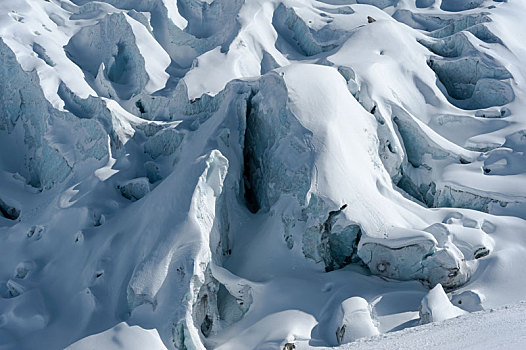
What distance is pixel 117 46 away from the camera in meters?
12.1

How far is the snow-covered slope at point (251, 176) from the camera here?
7.26m

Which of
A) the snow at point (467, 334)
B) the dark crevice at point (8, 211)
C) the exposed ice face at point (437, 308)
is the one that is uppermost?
the snow at point (467, 334)

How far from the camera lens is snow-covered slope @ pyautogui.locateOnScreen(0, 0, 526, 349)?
726cm

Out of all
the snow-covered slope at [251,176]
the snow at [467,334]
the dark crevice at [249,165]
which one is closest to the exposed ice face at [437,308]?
the snow-covered slope at [251,176]

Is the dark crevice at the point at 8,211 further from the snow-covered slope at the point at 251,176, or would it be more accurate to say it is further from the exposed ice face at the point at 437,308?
the exposed ice face at the point at 437,308

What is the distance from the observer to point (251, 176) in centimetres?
921

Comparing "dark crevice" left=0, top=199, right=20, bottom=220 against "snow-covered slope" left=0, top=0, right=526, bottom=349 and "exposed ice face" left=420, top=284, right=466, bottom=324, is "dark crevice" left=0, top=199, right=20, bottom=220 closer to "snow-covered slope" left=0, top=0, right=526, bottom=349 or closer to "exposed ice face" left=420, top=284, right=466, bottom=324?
"snow-covered slope" left=0, top=0, right=526, bottom=349

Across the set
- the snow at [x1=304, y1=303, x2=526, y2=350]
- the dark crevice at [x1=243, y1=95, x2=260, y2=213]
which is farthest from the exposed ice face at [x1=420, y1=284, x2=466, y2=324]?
the dark crevice at [x1=243, y1=95, x2=260, y2=213]

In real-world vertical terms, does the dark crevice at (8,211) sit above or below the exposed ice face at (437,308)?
below

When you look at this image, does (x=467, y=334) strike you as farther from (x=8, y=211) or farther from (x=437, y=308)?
(x=8, y=211)

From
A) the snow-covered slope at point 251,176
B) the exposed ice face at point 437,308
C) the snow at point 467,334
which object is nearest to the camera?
the snow at point 467,334

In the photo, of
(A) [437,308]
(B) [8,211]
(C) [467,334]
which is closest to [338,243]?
(A) [437,308]

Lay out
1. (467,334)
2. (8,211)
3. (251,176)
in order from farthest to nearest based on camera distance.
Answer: (8,211), (251,176), (467,334)

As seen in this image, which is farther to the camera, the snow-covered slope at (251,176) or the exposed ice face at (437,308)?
the snow-covered slope at (251,176)
